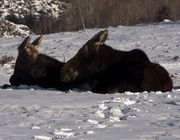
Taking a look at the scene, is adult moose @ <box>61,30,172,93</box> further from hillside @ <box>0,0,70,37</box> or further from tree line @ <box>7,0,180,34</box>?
hillside @ <box>0,0,70,37</box>

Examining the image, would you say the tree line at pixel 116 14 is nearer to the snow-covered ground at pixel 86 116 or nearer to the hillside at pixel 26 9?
the hillside at pixel 26 9

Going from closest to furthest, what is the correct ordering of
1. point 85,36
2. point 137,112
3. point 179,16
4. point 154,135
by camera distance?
point 154,135, point 137,112, point 85,36, point 179,16

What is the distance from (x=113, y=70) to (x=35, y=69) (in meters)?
2.00

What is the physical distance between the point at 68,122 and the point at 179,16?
31.5 meters

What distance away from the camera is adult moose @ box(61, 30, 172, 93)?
30.1 feet

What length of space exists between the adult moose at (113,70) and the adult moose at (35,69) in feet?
2.05

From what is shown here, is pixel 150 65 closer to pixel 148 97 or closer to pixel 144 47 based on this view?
pixel 148 97

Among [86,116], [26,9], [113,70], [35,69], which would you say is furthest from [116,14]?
[86,116]

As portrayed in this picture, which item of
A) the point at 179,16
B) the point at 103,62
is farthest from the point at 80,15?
the point at 103,62

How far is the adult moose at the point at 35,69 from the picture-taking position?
1038 centimetres

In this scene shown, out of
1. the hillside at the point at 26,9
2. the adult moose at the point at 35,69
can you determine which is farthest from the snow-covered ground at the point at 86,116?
the hillside at the point at 26,9

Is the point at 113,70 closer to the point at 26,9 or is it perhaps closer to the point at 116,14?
the point at 116,14

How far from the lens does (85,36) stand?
25.8m

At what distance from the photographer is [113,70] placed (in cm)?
936
